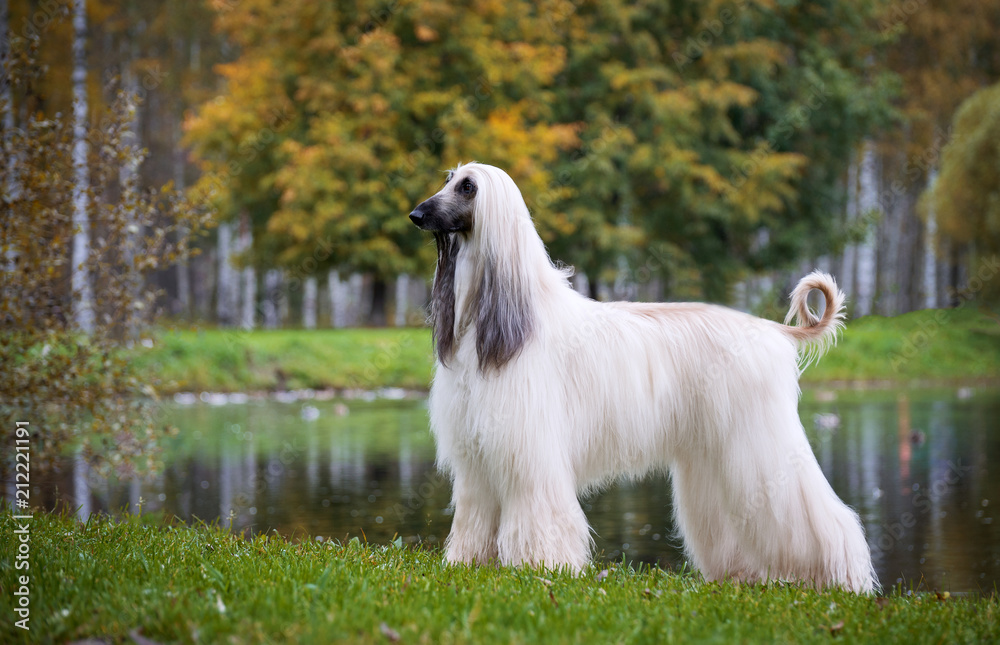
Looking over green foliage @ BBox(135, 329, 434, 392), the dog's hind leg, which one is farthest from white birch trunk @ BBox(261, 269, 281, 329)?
the dog's hind leg

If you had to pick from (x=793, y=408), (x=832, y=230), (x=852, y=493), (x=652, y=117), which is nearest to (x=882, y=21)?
(x=832, y=230)

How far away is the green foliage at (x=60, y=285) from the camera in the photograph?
6.99 m

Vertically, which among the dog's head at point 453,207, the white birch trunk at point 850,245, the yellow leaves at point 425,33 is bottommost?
the dog's head at point 453,207

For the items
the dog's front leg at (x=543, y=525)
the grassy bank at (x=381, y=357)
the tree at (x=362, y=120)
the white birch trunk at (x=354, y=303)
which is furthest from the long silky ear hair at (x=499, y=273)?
the white birch trunk at (x=354, y=303)

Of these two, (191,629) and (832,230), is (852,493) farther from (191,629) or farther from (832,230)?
(832,230)

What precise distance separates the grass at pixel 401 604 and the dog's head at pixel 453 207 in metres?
1.60

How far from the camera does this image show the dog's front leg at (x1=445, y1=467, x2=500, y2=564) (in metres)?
5.00

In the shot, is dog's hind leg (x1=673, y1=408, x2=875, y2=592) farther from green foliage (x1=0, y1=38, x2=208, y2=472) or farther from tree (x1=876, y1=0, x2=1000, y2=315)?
tree (x1=876, y1=0, x2=1000, y2=315)

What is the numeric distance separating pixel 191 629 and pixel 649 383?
2467 millimetres

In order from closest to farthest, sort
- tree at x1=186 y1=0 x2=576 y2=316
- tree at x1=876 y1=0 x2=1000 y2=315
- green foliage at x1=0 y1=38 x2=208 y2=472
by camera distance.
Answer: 1. green foliage at x1=0 y1=38 x2=208 y2=472
2. tree at x1=186 y1=0 x2=576 y2=316
3. tree at x1=876 y1=0 x2=1000 y2=315

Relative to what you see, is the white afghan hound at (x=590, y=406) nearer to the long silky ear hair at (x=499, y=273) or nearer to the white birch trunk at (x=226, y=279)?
the long silky ear hair at (x=499, y=273)

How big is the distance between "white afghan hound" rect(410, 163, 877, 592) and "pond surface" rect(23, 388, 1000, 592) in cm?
91

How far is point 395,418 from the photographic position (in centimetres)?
1402

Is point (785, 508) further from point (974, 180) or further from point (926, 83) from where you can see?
point (926, 83)
